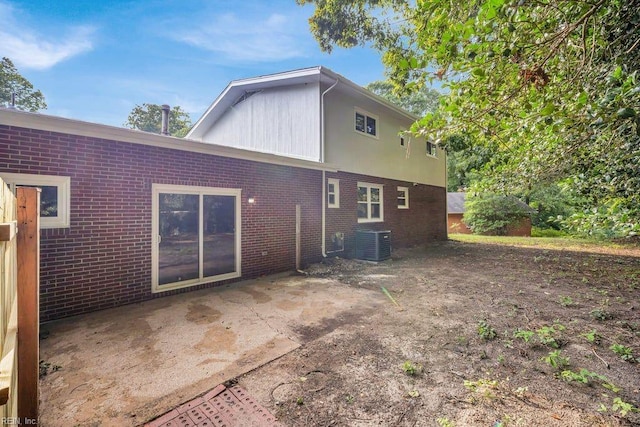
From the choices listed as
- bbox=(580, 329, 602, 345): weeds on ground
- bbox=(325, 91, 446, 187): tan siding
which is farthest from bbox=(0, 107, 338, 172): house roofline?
bbox=(580, 329, 602, 345): weeds on ground

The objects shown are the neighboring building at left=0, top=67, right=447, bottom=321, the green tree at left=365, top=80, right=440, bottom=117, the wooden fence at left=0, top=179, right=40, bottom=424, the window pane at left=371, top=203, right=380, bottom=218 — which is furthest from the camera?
the green tree at left=365, top=80, right=440, bottom=117

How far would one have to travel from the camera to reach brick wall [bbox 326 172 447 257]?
915cm

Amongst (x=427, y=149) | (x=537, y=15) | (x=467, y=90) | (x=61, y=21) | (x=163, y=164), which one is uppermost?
(x=61, y=21)

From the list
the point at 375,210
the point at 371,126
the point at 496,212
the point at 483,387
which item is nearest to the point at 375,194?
the point at 375,210

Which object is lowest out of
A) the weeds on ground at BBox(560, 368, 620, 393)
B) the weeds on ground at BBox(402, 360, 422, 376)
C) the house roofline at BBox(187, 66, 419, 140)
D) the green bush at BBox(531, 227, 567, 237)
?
the weeds on ground at BBox(402, 360, 422, 376)

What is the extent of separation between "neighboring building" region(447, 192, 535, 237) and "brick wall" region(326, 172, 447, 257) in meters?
7.55

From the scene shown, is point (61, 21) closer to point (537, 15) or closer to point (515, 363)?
point (537, 15)

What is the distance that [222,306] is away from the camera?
4758mm

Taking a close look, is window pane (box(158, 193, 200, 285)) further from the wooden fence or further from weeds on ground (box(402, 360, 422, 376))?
weeds on ground (box(402, 360, 422, 376))

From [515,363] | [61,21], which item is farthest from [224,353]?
[61,21]

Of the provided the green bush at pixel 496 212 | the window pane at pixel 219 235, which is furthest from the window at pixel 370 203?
the green bush at pixel 496 212

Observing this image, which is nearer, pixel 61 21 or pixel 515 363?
pixel 515 363

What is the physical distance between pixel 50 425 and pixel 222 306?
2667 millimetres

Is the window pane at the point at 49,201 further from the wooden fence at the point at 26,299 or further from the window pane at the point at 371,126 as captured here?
the window pane at the point at 371,126
